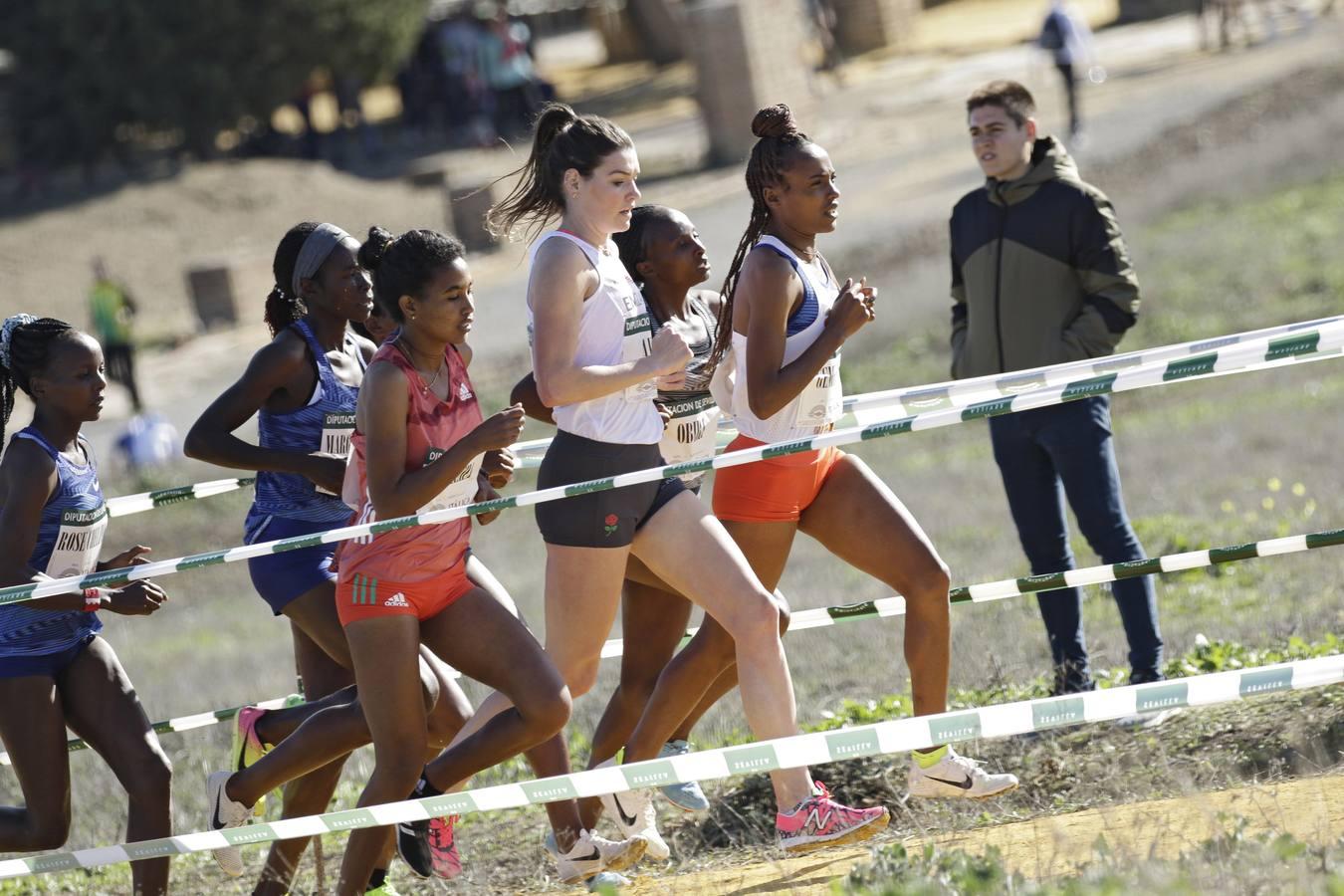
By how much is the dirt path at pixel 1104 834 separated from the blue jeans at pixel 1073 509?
1420 millimetres

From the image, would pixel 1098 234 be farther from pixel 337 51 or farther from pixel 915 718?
pixel 337 51

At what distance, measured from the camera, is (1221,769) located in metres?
5.73

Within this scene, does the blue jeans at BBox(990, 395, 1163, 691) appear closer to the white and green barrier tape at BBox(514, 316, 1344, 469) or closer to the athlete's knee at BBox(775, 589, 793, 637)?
the white and green barrier tape at BBox(514, 316, 1344, 469)

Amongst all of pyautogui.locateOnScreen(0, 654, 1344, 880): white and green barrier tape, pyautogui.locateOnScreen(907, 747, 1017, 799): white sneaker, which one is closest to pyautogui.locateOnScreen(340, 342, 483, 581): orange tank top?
pyautogui.locateOnScreen(0, 654, 1344, 880): white and green barrier tape

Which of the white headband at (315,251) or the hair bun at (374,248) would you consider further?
the white headband at (315,251)

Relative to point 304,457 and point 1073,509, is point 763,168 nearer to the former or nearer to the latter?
point 304,457

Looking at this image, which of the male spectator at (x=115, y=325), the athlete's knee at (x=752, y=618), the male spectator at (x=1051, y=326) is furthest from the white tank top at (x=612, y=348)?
the male spectator at (x=115, y=325)

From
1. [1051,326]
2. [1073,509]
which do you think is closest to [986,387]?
[1051,326]

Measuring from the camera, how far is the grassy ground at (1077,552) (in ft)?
21.1

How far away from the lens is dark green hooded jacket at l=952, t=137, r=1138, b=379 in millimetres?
6715

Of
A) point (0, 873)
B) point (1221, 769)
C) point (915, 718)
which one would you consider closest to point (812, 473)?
point (915, 718)

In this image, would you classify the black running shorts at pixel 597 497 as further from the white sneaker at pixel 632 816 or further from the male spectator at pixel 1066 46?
the male spectator at pixel 1066 46

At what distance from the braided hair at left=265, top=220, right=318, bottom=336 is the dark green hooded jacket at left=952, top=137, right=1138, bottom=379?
2.57m

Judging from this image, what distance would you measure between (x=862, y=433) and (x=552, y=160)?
1190mm
